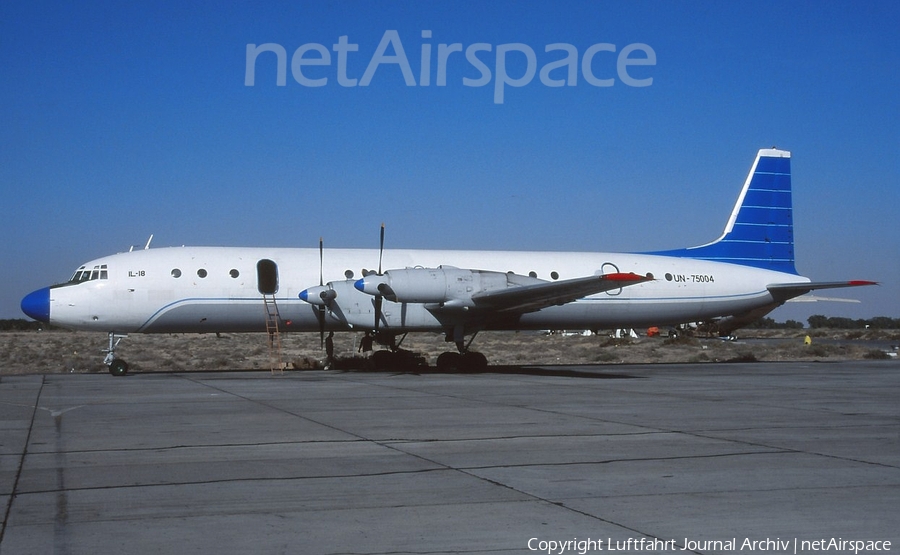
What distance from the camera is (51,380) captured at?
20938 millimetres

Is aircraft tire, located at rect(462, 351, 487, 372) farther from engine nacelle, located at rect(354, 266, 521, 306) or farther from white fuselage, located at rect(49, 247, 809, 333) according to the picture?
engine nacelle, located at rect(354, 266, 521, 306)

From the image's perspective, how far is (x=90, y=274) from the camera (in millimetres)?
23062

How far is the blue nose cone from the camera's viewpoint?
22.6 meters

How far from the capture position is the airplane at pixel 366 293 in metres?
22.6

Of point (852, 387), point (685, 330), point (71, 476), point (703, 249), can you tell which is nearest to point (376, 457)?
point (71, 476)

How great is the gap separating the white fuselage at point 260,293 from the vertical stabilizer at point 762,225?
393 centimetres

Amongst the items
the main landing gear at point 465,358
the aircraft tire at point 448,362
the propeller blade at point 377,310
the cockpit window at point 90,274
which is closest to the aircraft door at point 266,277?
the propeller blade at point 377,310

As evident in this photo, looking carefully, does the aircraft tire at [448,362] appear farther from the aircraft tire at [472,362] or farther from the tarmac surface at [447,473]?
the tarmac surface at [447,473]

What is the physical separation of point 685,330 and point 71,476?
53.3 meters

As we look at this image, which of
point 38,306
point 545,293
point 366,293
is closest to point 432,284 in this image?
point 366,293

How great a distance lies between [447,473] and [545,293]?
14.3 m

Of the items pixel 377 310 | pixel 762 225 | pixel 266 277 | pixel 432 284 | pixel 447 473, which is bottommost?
pixel 447 473

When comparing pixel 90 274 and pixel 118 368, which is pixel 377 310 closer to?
pixel 118 368

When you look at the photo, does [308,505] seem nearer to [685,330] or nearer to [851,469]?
[851,469]
